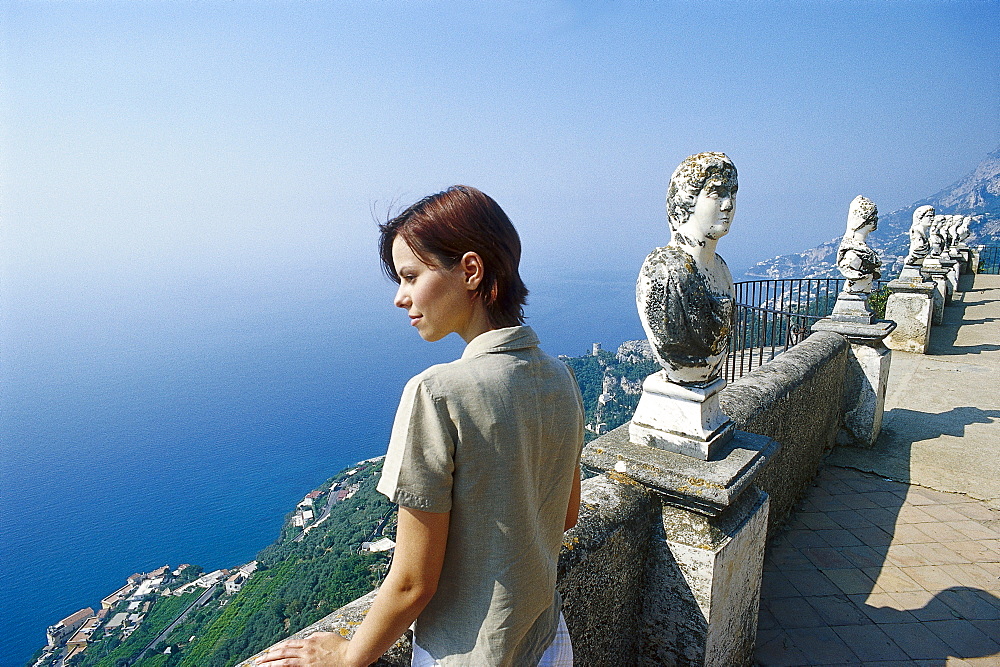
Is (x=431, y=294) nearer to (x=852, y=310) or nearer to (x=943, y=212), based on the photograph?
(x=852, y=310)

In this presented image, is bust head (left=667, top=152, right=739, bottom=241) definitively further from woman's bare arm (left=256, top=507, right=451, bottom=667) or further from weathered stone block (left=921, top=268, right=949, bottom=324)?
weathered stone block (left=921, top=268, right=949, bottom=324)

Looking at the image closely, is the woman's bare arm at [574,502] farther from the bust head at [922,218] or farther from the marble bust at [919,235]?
the bust head at [922,218]

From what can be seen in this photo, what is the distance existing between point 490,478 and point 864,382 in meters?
5.75

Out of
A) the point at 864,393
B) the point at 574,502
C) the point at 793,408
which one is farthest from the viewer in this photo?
the point at 864,393

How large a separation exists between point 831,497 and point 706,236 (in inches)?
→ 141

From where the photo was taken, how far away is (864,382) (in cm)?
539

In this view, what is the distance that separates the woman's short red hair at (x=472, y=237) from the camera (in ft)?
3.23

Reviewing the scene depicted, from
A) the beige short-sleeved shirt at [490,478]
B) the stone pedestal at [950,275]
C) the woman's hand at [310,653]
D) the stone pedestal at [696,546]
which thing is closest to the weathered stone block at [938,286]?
the stone pedestal at [950,275]

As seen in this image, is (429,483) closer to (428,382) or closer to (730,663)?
(428,382)

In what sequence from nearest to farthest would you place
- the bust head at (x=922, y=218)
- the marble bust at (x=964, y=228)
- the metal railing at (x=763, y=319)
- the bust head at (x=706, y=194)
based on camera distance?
the bust head at (x=706, y=194), the metal railing at (x=763, y=319), the bust head at (x=922, y=218), the marble bust at (x=964, y=228)

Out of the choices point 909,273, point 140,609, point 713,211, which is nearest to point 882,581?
point 713,211

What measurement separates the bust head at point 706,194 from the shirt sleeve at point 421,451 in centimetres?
144

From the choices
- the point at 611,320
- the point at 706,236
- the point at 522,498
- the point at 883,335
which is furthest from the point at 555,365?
the point at 611,320

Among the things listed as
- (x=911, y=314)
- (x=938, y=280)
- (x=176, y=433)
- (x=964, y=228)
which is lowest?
(x=176, y=433)
